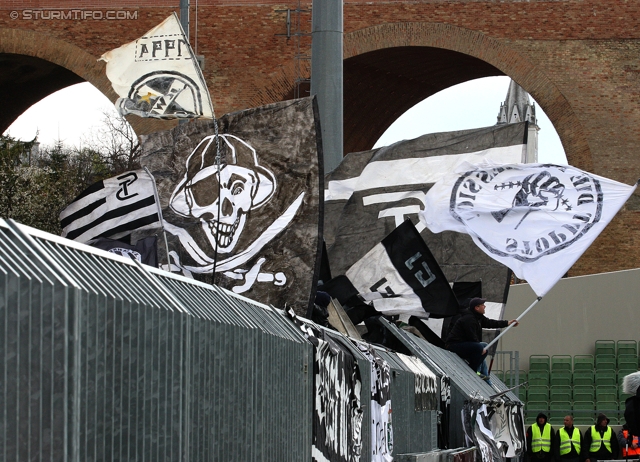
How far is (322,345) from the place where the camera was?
6.70m

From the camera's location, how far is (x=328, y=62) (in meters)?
13.9

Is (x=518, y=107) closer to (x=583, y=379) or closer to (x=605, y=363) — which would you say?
(x=605, y=363)

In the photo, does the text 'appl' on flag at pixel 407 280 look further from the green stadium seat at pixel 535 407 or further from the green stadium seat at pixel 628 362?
the green stadium seat at pixel 628 362

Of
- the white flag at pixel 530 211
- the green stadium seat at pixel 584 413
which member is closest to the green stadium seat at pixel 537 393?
the green stadium seat at pixel 584 413

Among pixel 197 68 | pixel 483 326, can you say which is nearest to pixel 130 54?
pixel 197 68

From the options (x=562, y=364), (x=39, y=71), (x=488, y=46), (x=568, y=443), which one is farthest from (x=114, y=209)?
(x=39, y=71)

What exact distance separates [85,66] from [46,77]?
289 inches

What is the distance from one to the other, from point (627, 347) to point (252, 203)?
22.8 metres

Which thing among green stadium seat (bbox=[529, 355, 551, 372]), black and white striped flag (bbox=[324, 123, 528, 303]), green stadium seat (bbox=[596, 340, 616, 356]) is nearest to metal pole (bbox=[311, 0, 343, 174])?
black and white striped flag (bbox=[324, 123, 528, 303])

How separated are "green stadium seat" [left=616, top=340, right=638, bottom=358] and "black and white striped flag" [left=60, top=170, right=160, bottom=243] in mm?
21956

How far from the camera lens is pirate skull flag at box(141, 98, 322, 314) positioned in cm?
954

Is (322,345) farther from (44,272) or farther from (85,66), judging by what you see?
(85,66)

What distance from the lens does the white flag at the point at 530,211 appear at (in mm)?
12648

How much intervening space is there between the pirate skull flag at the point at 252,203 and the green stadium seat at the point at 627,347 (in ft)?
72.2
